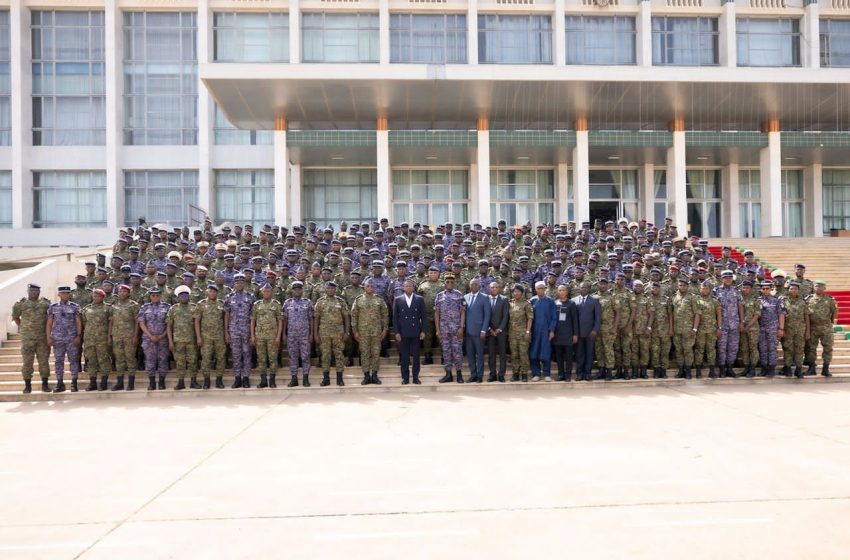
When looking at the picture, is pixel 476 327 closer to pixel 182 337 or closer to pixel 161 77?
pixel 182 337

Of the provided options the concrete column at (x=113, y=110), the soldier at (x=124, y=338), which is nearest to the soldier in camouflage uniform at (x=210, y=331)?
the soldier at (x=124, y=338)

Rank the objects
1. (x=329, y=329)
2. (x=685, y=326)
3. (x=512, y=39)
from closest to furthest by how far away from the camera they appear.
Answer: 1. (x=329, y=329)
2. (x=685, y=326)
3. (x=512, y=39)

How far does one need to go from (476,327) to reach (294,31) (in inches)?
Answer: 683

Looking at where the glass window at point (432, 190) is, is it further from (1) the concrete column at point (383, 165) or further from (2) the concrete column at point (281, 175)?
(2) the concrete column at point (281, 175)

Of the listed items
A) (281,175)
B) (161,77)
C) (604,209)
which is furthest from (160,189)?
(604,209)

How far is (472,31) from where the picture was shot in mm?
24031

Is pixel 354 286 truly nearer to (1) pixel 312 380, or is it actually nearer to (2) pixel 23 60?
(1) pixel 312 380

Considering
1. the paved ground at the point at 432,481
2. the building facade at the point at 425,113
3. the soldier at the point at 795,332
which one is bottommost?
the paved ground at the point at 432,481

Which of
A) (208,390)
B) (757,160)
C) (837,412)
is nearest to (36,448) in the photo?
(208,390)

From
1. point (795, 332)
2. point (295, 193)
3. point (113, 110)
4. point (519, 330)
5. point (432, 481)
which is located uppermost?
point (113, 110)

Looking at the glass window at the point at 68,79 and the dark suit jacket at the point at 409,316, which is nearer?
the dark suit jacket at the point at 409,316

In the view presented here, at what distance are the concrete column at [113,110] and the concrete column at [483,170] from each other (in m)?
15.1

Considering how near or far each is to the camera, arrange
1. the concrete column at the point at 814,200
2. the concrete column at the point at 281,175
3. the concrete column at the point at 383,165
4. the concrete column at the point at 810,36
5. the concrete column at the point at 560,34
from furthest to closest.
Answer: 1. the concrete column at the point at 814,200
2. the concrete column at the point at 810,36
3. the concrete column at the point at 560,34
4. the concrete column at the point at 383,165
5. the concrete column at the point at 281,175

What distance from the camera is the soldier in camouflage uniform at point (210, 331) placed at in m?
9.45
